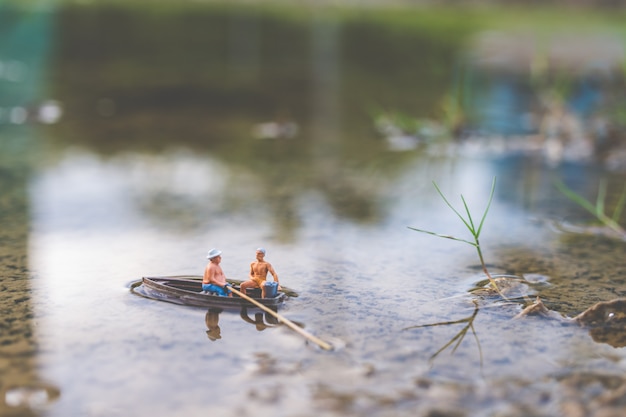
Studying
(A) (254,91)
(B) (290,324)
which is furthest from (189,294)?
(A) (254,91)

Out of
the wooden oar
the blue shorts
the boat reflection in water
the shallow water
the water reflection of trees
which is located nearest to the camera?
the shallow water

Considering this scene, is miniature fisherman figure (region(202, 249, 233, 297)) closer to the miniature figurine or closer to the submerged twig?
the miniature figurine

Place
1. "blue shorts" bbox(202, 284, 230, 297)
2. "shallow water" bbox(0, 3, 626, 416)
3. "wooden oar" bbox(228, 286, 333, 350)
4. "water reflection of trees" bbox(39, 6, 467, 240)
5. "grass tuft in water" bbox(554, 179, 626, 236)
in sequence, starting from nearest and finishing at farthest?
"shallow water" bbox(0, 3, 626, 416)
"wooden oar" bbox(228, 286, 333, 350)
"blue shorts" bbox(202, 284, 230, 297)
"grass tuft in water" bbox(554, 179, 626, 236)
"water reflection of trees" bbox(39, 6, 467, 240)

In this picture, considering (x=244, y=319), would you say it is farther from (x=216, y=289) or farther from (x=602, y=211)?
(x=602, y=211)

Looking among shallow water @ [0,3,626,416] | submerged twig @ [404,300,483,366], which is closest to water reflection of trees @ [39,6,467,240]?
shallow water @ [0,3,626,416]

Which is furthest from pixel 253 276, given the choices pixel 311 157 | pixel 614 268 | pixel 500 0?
pixel 500 0
